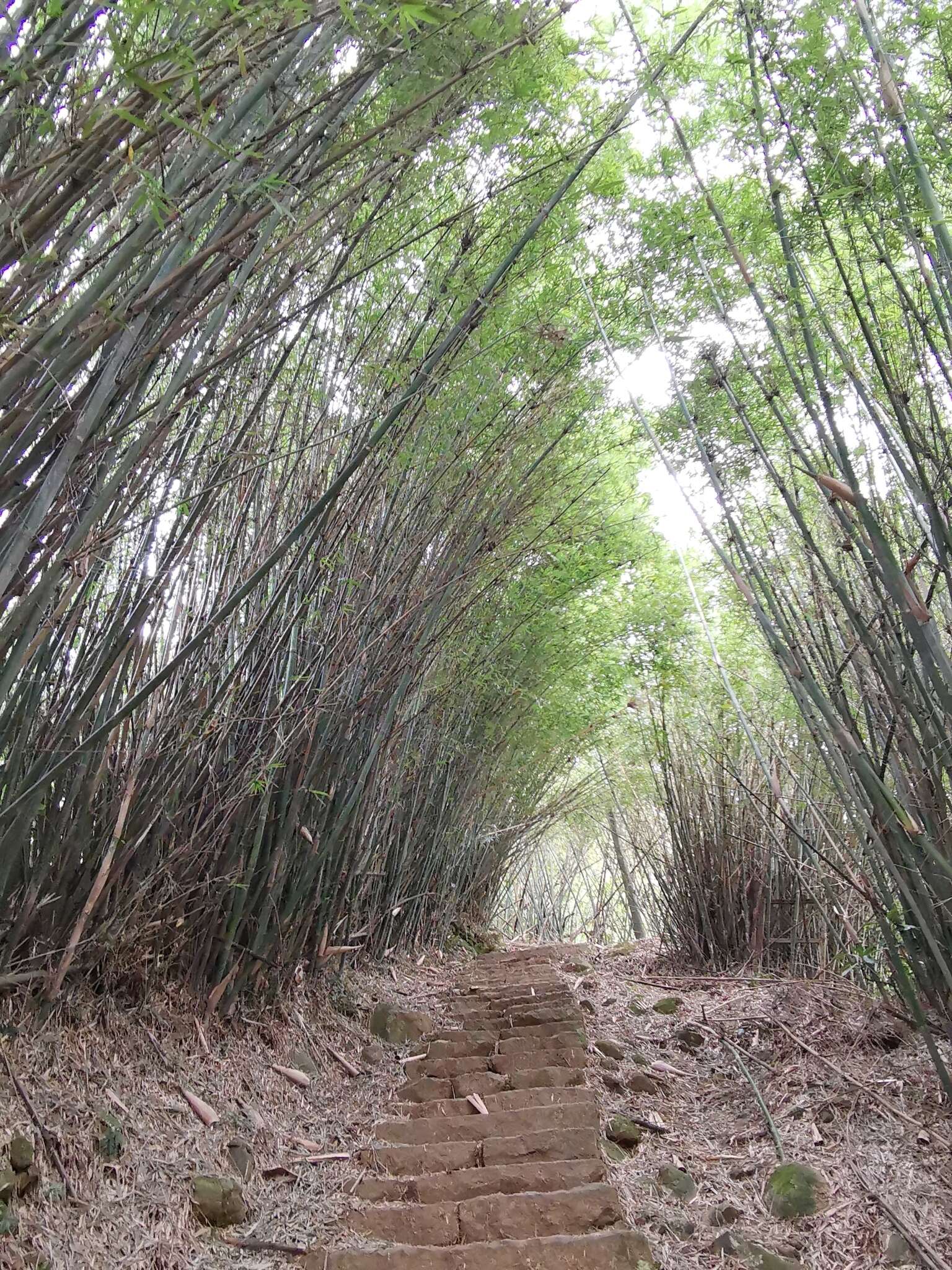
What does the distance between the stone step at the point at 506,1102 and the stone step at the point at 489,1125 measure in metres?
0.04

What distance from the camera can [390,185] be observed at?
1668mm

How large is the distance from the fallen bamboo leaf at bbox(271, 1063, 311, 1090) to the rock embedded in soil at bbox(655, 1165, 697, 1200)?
39.9 inches

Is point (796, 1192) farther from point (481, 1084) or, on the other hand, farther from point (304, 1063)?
point (304, 1063)

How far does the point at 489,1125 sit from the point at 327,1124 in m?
0.47

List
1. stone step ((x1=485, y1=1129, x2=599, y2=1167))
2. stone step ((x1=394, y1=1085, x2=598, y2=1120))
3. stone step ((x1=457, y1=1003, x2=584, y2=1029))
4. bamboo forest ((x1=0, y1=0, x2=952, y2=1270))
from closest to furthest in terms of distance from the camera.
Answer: bamboo forest ((x1=0, y1=0, x2=952, y2=1270))
stone step ((x1=485, y1=1129, x2=599, y2=1167))
stone step ((x1=394, y1=1085, x2=598, y2=1120))
stone step ((x1=457, y1=1003, x2=584, y2=1029))

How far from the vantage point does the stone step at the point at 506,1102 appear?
227cm

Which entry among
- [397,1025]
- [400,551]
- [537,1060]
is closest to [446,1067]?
[537,1060]

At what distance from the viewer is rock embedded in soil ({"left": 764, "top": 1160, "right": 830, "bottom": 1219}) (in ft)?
5.76

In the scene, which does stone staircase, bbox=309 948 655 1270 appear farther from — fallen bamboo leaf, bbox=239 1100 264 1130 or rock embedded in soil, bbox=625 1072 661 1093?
fallen bamboo leaf, bbox=239 1100 264 1130

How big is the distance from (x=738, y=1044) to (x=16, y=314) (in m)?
2.79

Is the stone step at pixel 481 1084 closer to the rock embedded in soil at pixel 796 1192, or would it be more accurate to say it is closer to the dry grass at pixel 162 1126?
the dry grass at pixel 162 1126

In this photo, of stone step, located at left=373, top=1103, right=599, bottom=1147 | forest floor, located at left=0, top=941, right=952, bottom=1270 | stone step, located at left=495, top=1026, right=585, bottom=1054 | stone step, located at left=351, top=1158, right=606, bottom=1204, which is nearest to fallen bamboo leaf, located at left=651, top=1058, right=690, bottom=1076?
forest floor, located at left=0, top=941, right=952, bottom=1270

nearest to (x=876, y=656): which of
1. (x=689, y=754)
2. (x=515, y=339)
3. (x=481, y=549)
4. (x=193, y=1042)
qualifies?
(x=481, y=549)

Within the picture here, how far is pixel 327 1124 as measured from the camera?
2.26 meters
